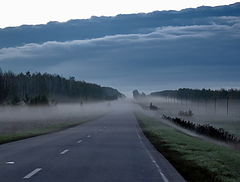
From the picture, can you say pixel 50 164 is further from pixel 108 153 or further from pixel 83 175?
pixel 108 153

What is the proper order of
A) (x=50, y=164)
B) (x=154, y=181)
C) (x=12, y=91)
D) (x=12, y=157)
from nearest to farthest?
(x=154, y=181) < (x=50, y=164) < (x=12, y=157) < (x=12, y=91)

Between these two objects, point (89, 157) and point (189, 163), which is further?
point (89, 157)

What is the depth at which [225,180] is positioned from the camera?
1571 cm

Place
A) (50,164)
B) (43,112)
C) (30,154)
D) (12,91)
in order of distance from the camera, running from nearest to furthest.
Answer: (50,164) < (30,154) < (43,112) < (12,91)

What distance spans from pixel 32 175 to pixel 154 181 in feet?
12.2

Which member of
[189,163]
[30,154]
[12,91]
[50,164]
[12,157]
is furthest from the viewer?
[12,91]

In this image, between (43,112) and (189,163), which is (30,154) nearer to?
(189,163)

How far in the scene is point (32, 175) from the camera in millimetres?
16281

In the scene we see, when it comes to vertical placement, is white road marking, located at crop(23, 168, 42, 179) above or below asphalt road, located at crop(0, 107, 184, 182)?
above

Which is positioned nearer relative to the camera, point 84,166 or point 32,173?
point 32,173

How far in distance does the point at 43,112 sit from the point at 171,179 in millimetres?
103688

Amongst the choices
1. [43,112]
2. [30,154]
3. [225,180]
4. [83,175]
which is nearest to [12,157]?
[30,154]

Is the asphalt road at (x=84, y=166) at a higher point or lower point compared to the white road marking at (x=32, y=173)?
lower

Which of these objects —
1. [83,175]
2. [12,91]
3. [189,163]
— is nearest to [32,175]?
[83,175]
